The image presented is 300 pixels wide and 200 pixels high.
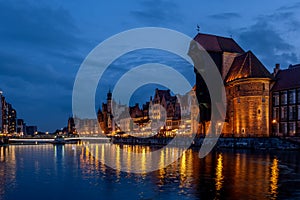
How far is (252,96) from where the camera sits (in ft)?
234

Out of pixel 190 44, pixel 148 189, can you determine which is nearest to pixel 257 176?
pixel 148 189

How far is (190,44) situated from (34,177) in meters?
64.1

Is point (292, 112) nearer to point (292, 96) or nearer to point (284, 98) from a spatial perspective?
point (292, 96)

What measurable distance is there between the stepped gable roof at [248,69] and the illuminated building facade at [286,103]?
2930mm

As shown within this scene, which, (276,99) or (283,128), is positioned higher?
(276,99)

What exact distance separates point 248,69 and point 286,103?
9.72 meters

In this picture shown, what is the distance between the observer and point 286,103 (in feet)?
226

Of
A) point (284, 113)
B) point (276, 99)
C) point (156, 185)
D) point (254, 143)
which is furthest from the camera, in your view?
point (276, 99)

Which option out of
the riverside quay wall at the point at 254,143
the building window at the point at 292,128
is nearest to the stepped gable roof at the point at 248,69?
the building window at the point at 292,128

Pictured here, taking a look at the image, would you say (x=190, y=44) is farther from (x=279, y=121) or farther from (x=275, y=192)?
(x=275, y=192)

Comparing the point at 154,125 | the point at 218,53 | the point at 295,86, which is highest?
the point at 218,53

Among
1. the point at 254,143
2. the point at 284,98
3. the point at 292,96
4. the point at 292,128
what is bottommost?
the point at 254,143

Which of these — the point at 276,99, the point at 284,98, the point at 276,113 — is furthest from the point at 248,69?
the point at 276,113

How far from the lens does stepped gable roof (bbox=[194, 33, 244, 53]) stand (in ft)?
276
